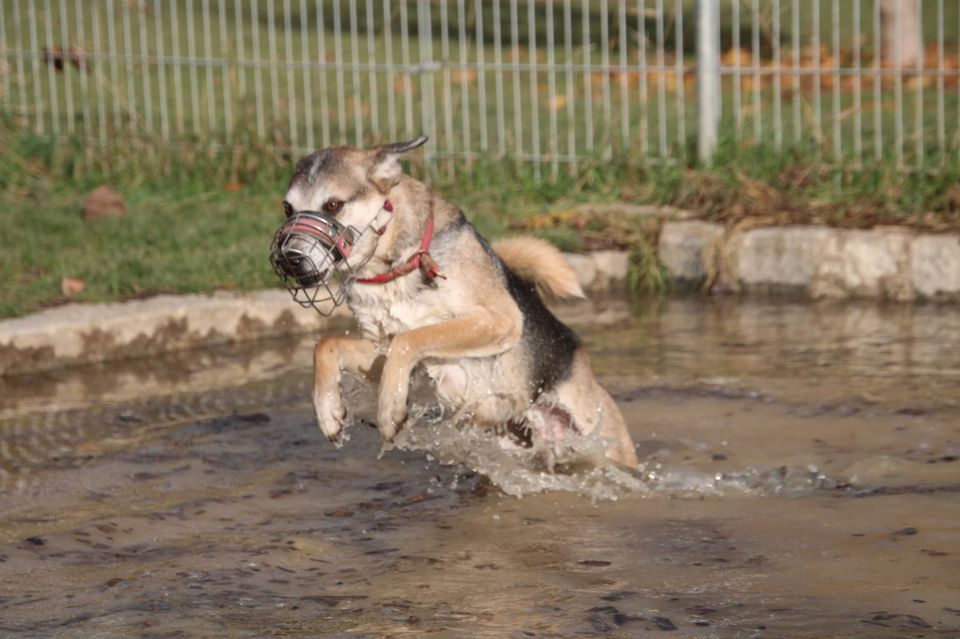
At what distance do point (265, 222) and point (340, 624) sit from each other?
5.44m

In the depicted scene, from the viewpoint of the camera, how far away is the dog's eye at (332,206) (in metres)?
4.64

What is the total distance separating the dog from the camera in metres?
4.68

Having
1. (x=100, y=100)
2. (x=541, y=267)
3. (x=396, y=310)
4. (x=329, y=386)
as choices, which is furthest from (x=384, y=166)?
(x=100, y=100)

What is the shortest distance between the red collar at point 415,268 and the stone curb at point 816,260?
3831 millimetres

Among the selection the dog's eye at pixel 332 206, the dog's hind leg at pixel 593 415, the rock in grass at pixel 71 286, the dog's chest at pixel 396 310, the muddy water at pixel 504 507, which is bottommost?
the muddy water at pixel 504 507

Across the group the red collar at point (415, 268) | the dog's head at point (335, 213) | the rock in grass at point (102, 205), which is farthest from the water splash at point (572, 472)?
the rock in grass at point (102, 205)

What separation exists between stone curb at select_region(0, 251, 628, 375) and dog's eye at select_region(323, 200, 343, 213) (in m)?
2.89

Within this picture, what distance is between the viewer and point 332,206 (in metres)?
4.67

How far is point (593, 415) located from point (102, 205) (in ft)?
16.5

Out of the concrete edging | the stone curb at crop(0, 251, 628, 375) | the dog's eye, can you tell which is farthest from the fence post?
the dog's eye

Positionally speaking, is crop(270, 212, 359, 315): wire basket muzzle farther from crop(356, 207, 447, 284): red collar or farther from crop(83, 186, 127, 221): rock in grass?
crop(83, 186, 127, 221): rock in grass

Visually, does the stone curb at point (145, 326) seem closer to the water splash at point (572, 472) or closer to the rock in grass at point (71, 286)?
the rock in grass at point (71, 286)

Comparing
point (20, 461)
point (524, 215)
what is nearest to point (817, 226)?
point (524, 215)

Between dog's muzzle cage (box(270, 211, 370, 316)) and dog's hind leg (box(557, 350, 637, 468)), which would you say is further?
dog's hind leg (box(557, 350, 637, 468))
